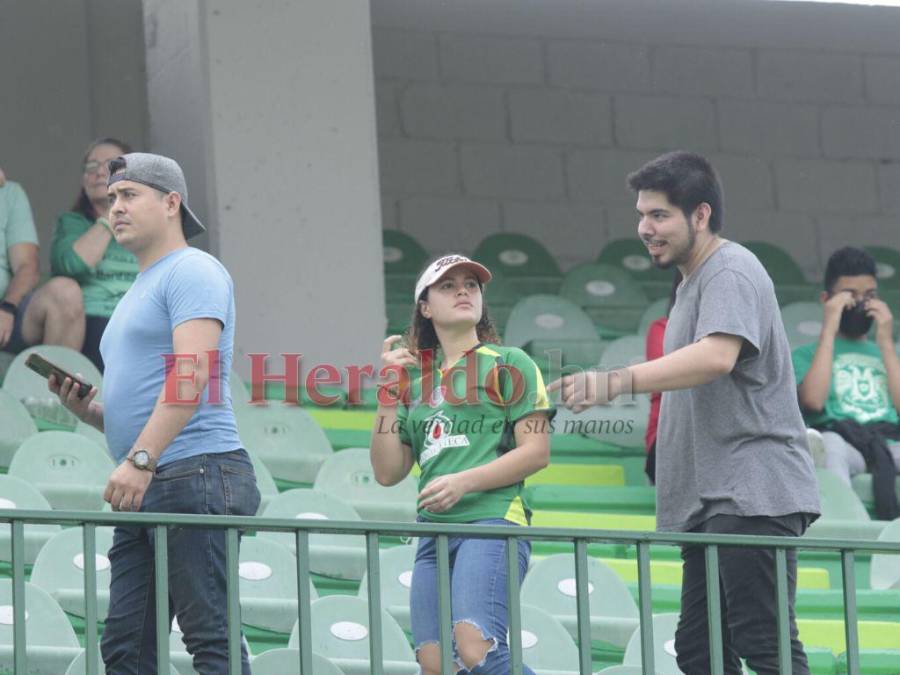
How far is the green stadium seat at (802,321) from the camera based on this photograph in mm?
8844

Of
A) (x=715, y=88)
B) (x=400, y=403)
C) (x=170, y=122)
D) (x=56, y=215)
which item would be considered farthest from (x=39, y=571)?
(x=715, y=88)

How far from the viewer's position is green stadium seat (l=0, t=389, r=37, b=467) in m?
6.20

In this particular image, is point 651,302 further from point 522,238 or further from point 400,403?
point 400,403

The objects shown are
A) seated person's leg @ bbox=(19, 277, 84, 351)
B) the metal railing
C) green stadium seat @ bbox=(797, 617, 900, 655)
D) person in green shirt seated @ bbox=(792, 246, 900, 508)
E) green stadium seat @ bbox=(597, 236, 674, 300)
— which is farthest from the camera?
green stadium seat @ bbox=(597, 236, 674, 300)

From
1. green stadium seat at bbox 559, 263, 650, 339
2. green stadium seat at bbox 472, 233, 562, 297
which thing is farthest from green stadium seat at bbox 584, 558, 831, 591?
green stadium seat at bbox 472, 233, 562, 297

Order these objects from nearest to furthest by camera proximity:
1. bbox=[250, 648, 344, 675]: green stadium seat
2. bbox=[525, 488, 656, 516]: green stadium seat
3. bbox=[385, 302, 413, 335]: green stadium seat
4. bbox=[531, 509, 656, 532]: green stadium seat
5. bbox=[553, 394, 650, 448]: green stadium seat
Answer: bbox=[250, 648, 344, 675]: green stadium seat, bbox=[531, 509, 656, 532]: green stadium seat, bbox=[525, 488, 656, 516]: green stadium seat, bbox=[553, 394, 650, 448]: green stadium seat, bbox=[385, 302, 413, 335]: green stadium seat

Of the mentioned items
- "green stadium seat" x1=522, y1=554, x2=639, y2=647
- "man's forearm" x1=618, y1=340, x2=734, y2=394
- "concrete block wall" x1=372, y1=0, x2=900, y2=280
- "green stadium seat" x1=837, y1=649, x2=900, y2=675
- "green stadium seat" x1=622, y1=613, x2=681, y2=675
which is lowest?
"green stadium seat" x1=837, y1=649, x2=900, y2=675

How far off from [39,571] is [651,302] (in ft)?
15.9

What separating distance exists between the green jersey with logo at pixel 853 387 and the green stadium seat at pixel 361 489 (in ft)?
5.28

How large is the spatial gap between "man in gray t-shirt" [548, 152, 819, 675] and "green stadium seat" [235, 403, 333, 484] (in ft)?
7.56

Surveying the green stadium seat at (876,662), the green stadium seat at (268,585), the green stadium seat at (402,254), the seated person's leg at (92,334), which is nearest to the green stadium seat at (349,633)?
the green stadium seat at (268,585)

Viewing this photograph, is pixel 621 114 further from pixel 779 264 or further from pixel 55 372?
pixel 55 372

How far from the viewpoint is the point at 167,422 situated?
4039mm

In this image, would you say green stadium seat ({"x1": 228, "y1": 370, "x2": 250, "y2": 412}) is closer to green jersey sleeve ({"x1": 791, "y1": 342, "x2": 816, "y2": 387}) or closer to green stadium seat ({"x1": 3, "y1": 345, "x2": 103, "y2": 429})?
green stadium seat ({"x1": 3, "y1": 345, "x2": 103, "y2": 429})
